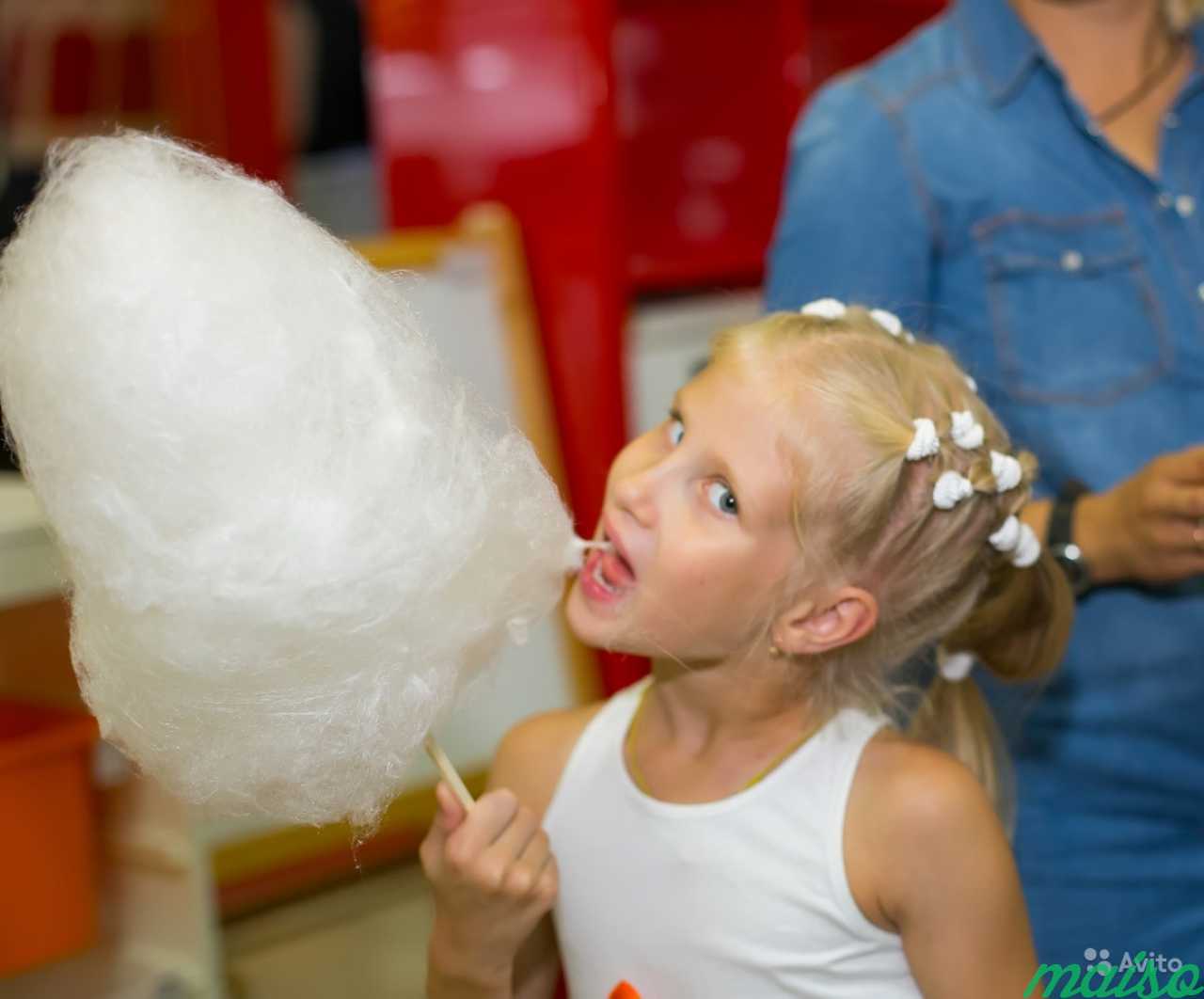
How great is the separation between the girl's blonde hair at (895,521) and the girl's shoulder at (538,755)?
0.22 meters

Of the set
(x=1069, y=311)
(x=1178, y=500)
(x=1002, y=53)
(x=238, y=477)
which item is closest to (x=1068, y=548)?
(x=1178, y=500)

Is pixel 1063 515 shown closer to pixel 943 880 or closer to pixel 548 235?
pixel 943 880

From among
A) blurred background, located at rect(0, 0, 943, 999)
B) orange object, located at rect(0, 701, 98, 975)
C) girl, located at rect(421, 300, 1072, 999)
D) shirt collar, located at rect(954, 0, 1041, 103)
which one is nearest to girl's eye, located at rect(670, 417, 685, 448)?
girl, located at rect(421, 300, 1072, 999)

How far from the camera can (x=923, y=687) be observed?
1.31 metres

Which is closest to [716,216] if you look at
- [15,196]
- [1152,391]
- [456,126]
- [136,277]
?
[456,126]

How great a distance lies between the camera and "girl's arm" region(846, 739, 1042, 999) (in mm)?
1059

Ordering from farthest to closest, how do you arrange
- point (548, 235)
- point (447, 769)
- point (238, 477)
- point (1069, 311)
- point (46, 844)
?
point (548, 235), point (46, 844), point (1069, 311), point (447, 769), point (238, 477)

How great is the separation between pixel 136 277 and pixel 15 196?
1.76 m

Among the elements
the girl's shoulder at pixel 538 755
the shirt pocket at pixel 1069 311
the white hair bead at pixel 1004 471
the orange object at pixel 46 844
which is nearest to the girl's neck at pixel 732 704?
the girl's shoulder at pixel 538 755

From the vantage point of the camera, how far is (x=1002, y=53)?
4.48 feet

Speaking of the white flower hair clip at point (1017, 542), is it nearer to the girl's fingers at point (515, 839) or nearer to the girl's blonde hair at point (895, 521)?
the girl's blonde hair at point (895, 521)

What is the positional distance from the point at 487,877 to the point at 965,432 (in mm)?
486

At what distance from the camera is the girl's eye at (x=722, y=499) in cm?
110

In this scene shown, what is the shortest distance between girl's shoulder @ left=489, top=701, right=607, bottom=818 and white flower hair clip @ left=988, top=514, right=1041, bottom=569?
379 mm
